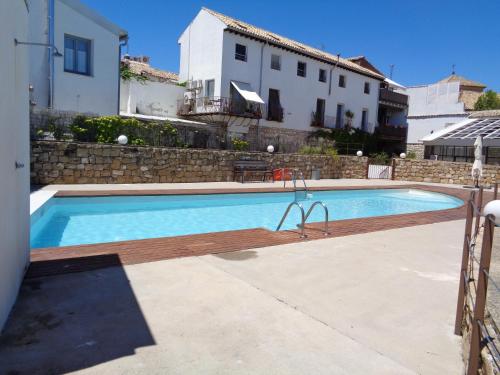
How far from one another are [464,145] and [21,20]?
81.9 ft

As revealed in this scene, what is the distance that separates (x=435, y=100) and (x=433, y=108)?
851 millimetres

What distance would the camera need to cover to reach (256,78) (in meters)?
25.3

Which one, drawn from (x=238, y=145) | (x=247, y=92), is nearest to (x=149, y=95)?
(x=247, y=92)

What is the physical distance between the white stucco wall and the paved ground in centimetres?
2043

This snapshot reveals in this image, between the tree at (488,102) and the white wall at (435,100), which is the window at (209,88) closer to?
the white wall at (435,100)

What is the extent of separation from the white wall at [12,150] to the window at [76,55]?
14.5m

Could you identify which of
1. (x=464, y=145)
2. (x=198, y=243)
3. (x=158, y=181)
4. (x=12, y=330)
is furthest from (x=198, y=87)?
(x=12, y=330)

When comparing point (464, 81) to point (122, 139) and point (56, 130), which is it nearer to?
point (122, 139)

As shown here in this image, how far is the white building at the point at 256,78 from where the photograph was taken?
23.8m

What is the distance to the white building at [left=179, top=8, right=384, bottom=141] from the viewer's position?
23.8 meters

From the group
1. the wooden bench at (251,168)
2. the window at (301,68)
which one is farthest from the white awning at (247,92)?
the wooden bench at (251,168)

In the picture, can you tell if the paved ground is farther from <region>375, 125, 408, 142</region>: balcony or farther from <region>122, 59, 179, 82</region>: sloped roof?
<region>375, 125, 408, 142</region>: balcony

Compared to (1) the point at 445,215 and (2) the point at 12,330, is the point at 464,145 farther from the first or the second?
(2) the point at 12,330

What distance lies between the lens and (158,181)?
14688mm
